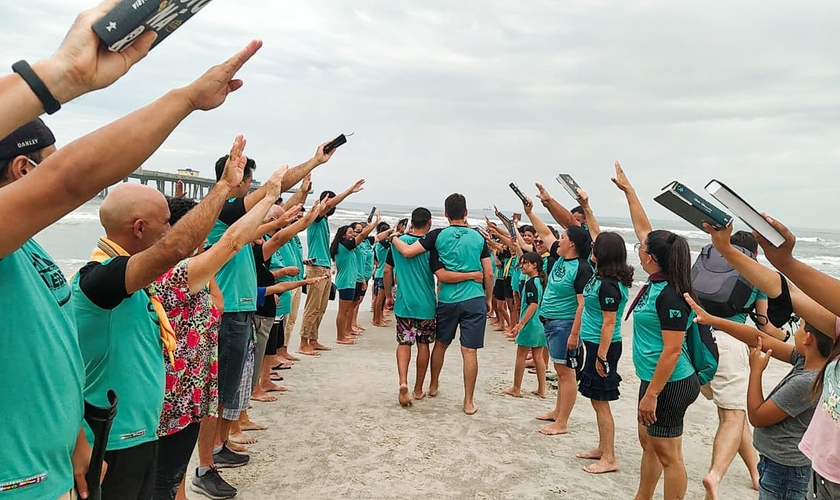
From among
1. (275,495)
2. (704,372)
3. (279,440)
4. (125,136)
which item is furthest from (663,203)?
(279,440)

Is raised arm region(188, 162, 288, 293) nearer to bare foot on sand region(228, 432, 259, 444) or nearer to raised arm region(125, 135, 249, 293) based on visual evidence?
raised arm region(125, 135, 249, 293)

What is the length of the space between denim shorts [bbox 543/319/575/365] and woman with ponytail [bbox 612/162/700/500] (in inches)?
63.2

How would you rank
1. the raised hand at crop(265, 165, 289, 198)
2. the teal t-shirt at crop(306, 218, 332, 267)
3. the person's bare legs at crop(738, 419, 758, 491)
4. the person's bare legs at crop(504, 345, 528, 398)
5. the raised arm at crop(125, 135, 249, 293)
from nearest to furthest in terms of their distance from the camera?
the raised arm at crop(125, 135, 249, 293) → the raised hand at crop(265, 165, 289, 198) → the person's bare legs at crop(738, 419, 758, 491) → the person's bare legs at crop(504, 345, 528, 398) → the teal t-shirt at crop(306, 218, 332, 267)

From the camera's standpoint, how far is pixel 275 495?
12.0ft

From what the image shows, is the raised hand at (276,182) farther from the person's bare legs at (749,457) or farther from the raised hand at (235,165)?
the person's bare legs at (749,457)

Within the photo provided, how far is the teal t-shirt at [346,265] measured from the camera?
8641 mm

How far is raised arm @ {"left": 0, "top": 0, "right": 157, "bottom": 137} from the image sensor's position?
1.00 meters

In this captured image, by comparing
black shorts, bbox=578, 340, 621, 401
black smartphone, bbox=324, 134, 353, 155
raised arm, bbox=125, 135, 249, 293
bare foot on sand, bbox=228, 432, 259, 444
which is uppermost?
black smartphone, bbox=324, 134, 353, 155

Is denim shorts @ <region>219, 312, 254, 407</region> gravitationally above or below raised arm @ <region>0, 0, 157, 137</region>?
below

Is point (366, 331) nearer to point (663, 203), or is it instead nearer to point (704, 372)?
point (704, 372)

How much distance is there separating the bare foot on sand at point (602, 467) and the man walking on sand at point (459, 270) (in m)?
1.57

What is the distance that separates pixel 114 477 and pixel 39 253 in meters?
1.13

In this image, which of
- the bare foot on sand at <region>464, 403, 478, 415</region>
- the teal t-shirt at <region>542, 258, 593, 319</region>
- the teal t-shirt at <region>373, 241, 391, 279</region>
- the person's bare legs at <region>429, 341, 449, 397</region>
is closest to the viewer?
the teal t-shirt at <region>542, 258, 593, 319</region>

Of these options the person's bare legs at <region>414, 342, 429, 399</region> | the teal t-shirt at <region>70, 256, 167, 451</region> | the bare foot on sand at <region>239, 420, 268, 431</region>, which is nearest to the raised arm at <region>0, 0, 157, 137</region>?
the teal t-shirt at <region>70, 256, 167, 451</region>
